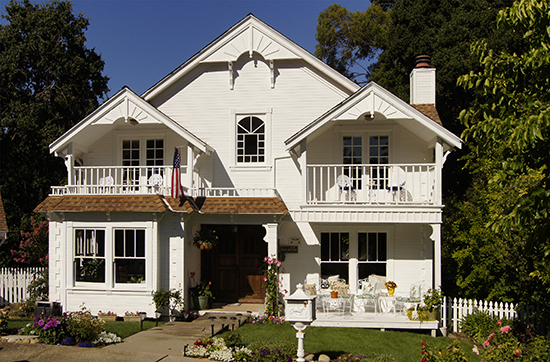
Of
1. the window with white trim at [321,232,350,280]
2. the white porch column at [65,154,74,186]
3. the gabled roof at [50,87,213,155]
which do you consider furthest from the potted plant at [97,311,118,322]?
the window with white trim at [321,232,350,280]

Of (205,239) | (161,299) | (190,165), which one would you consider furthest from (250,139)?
(161,299)

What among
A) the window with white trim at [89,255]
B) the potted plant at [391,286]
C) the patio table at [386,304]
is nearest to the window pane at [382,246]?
the potted plant at [391,286]

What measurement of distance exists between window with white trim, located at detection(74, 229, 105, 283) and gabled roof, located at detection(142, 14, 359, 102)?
5.92 meters

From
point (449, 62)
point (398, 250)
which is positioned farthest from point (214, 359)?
point (449, 62)

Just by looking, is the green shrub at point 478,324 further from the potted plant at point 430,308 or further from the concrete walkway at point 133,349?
the concrete walkway at point 133,349

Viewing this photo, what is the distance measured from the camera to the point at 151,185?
14516 millimetres

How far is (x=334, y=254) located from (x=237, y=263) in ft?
11.0

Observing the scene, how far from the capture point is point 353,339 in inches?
487

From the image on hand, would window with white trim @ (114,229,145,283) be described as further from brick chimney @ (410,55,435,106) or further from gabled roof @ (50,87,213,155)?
brick chimney @ (410,55,435,106)

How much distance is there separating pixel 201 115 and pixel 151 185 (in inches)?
137

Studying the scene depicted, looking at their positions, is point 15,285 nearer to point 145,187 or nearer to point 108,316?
point 108,316

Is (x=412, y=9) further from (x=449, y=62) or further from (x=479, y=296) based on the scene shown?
(x=479, y=296)

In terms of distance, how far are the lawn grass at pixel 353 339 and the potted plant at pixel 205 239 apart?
2.76m

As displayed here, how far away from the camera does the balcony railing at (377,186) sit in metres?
14.2
